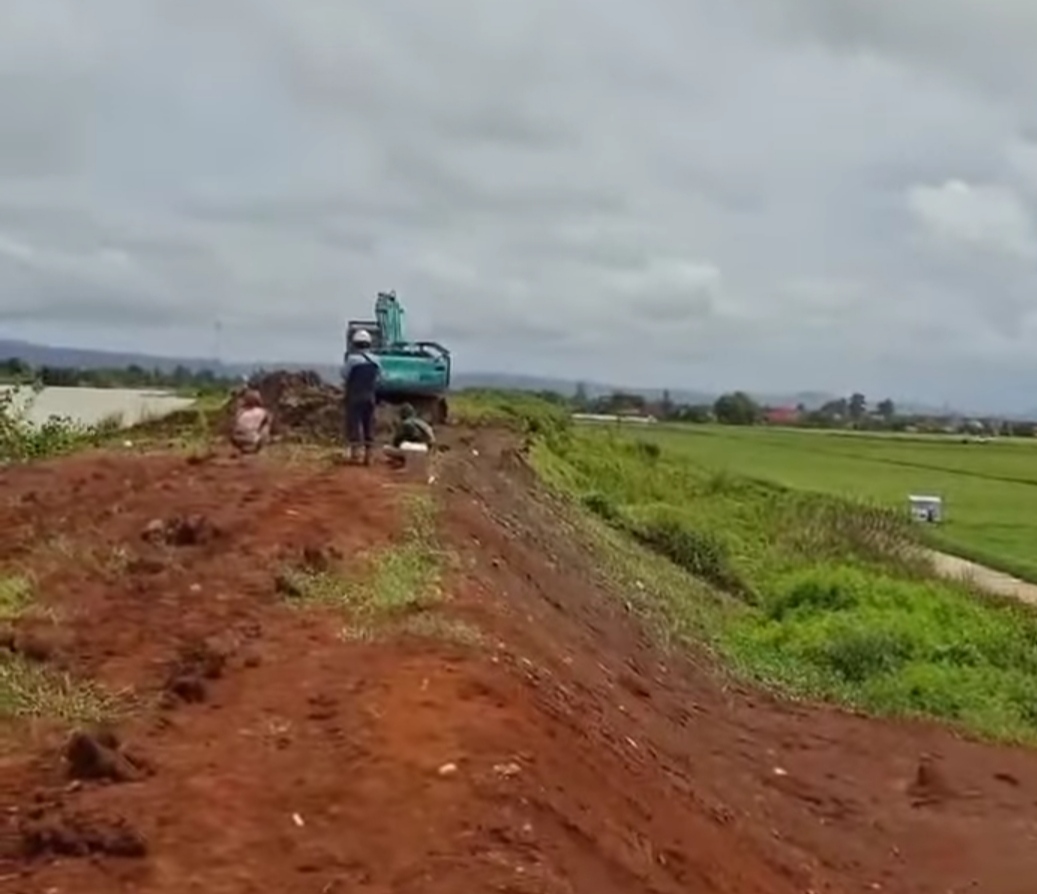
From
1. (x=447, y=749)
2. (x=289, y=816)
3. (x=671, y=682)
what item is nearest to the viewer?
(x=289, y=816)

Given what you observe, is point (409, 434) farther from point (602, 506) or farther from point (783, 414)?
point (783, 414)

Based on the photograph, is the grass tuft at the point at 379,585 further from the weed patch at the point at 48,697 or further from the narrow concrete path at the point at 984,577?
the narrow concrete path at the point at 984,577

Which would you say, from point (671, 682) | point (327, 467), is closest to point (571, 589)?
point (671, 682)

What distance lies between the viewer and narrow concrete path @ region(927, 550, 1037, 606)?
34750mm

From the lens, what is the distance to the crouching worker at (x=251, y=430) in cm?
2170

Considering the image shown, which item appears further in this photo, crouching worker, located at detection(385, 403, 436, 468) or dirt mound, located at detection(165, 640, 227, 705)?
crouching worker, located at detection(385, 403, 436, 468)

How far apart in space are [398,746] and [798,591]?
17901mm

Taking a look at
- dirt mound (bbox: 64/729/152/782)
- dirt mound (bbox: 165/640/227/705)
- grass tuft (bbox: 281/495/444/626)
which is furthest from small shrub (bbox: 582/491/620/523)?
dirt mound (bbox: 64/729/152/782)

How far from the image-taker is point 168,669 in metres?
9.48

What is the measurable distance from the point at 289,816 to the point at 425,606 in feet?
14.4

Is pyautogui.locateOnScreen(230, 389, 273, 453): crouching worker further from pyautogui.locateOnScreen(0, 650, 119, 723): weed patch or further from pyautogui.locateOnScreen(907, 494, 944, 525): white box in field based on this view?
pyautogui.locateOnScreen(907, 494, 944, 525): white box in field

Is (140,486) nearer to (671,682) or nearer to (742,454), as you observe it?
(671,682)

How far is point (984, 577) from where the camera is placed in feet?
127

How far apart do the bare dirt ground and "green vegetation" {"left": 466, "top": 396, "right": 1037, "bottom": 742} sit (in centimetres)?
184
